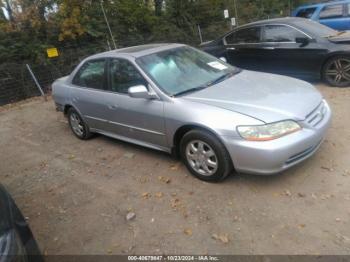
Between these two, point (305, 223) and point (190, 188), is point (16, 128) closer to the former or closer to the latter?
point (190, 188)

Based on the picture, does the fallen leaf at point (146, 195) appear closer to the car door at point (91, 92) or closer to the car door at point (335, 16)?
the car door at point (91, 92)

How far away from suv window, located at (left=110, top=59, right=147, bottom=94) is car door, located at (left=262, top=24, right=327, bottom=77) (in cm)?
404

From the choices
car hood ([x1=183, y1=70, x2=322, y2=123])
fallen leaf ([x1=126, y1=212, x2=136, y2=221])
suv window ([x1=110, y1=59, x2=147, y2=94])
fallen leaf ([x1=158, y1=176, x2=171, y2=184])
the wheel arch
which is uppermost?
suv window ([x1=110, y1=59, x2=147, y2=94])

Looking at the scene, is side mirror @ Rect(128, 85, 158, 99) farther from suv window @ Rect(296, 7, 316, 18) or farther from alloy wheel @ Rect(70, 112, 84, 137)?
suv window @ Rect(296, 7, 316, 18)

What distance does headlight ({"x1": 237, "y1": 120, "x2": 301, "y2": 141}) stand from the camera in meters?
3.40

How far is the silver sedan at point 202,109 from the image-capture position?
3469 millimetres

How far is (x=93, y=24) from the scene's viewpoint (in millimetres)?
12750

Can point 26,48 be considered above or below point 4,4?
below

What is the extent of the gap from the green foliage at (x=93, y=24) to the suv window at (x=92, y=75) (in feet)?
19.8

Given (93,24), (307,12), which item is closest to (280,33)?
(307,12)

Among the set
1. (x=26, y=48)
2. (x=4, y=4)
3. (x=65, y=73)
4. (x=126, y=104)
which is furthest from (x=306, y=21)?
(x=4, y=4)

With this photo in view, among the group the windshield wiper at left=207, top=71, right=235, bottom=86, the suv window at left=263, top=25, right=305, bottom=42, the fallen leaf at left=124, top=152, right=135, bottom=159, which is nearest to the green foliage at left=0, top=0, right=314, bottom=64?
the suv window at left=263, top=25, right=305, bottom=42

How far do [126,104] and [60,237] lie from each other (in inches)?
74.7

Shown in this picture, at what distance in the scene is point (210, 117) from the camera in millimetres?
3678
